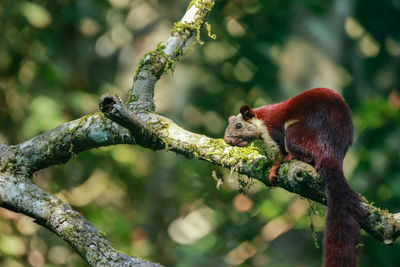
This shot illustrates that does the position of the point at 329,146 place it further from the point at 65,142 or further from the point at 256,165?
the point at 65,142

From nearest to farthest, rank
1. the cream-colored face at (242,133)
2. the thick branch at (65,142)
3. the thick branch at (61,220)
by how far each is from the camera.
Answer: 1. the thick branch at (61,220)
2. the thick branch at (65,142)
3. the cream-colored face at (242,133)

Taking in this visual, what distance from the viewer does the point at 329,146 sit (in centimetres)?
283

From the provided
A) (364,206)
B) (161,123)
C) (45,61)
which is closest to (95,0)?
(45,61)

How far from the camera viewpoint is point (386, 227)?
2322 millimetres

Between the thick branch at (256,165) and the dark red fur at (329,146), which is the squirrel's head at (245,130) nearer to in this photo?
the dark red fur at (329,146)

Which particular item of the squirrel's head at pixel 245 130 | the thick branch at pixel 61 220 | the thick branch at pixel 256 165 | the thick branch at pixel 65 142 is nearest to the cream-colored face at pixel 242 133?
the squirrel's head at pixel 245 130

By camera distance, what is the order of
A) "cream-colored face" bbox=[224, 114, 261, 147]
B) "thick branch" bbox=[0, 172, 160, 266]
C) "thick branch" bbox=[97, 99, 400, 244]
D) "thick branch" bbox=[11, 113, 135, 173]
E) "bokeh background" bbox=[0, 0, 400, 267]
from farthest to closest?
"bokeh background" bbox=[0, 0, 400, 267], "cream-colored face" bbox=[224, 114, 261, 147], "thick branch" bbox=[11, 113, 135, 173], "thick branch" bbox=[0, 172, 160, 266], "thick branch" bbox=[97, 99, 400, 244]

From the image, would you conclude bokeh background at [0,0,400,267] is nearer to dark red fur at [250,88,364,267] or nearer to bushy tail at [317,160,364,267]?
dark red fur at [250,88,364,267]

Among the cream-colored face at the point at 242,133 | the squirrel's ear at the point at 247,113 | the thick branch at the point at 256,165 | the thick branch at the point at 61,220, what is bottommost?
the thick branch at the point at 61,220

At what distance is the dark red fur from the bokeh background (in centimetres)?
288

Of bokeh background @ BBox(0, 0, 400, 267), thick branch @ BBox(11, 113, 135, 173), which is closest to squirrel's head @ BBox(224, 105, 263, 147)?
thick branch @ BBox(11, 113, 135, 173)

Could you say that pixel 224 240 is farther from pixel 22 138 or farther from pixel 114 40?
pixel 114 40

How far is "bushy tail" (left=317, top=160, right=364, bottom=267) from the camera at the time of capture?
240cm

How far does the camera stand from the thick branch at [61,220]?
257cm
